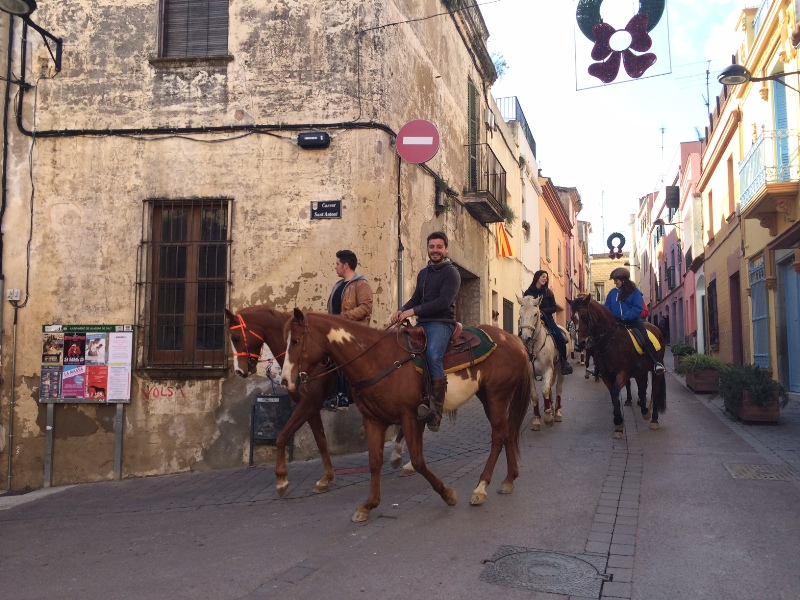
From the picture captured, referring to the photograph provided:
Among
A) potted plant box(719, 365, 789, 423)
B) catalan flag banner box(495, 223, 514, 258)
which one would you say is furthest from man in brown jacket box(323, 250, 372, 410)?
catalan flag banner box(495, 223, 514, 258)

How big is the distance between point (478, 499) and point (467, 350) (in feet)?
4.27

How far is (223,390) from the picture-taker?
911 cm

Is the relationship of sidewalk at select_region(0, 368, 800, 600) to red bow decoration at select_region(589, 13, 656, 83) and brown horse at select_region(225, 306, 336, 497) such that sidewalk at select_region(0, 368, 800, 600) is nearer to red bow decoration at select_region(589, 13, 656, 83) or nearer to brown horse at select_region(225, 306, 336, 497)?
brown horse at select_region(225, 306, 336, 497)

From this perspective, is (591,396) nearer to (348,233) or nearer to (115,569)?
(348,233)

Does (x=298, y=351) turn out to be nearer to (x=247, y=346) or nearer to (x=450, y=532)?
(x=247, y=346)

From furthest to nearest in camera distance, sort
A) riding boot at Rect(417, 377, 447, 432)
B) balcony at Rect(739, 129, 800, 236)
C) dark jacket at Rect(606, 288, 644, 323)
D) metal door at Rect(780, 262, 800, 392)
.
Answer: metal door at Rect(780, 262, 800, 392)
balcony at Rect(739, 129, 800, 236)
dark jacket at Rect(606, 288, 644, 323)
riding boot at Rect(417, 377, 447, 432)

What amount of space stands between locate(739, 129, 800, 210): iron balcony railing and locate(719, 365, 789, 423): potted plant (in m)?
4.56

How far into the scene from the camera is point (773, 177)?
42.7ft

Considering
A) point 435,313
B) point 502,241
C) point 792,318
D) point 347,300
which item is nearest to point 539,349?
point 347,300

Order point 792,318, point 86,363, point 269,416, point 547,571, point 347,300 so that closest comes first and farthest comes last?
point 547,571, point 347,300, point 269,416, point 86,363, point 792,318

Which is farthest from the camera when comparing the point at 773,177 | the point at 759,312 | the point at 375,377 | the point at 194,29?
the point at 759,312

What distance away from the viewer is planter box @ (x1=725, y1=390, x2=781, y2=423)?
9.81m

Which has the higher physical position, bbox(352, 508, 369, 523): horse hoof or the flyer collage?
the flyer collage

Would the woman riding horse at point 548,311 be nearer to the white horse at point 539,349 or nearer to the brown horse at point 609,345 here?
the white horse at point 539,349
